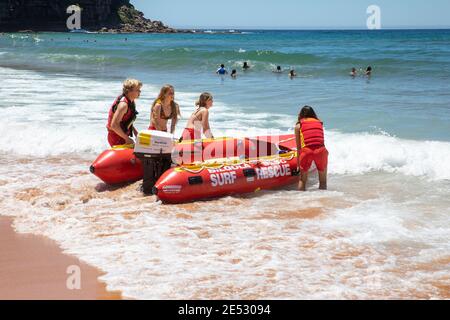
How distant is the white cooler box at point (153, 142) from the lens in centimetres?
657

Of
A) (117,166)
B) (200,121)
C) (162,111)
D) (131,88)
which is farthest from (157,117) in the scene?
(117,166)

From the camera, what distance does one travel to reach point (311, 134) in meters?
7.10

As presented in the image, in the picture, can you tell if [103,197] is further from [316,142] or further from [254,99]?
Answer: [254,99]

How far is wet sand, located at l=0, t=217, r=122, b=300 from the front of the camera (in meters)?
4.24

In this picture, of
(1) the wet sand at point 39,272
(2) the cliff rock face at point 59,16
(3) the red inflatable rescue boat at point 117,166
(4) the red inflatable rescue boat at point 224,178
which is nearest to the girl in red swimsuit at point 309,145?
(4) the red inflatable rescue boat at point 224,178

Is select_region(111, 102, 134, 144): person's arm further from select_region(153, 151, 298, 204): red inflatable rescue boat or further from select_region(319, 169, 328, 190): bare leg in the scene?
select_region(319, 169, 328, 190): bare leg

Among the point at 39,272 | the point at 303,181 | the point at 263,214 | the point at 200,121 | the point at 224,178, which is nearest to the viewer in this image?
the point at 39,272

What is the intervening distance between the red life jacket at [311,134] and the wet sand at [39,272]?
10.9 ft

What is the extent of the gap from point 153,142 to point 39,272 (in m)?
2.34

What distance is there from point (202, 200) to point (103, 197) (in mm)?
1203

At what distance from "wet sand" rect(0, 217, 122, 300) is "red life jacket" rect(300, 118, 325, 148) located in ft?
10.9

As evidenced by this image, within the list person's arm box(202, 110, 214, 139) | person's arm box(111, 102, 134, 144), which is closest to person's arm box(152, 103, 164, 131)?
person's arm box(111, 102, 134, 144)

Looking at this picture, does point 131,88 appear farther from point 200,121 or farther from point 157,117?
point 200,121

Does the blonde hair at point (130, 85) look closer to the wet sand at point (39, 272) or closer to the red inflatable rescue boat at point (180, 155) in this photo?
the red inflatable rescue boat at point (180, 155)
